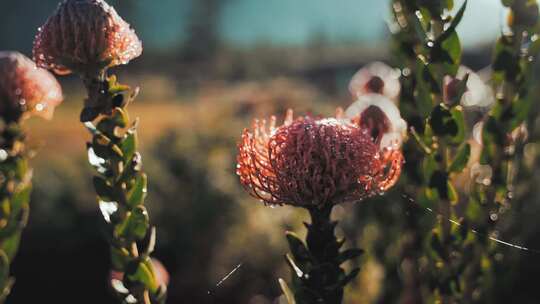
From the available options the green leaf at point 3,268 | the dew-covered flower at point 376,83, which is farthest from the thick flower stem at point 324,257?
the dew-covered flower at point 376,83

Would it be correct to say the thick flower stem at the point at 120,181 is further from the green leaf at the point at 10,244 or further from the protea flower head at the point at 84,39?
the green leaf at the point at 10,244

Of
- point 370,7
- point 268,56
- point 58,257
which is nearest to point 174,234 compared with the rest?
point 58,257

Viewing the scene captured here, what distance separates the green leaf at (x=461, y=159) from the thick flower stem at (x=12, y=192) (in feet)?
3.51

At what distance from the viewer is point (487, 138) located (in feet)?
4.93

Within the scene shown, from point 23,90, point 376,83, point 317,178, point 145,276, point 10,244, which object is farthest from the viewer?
point 376,83

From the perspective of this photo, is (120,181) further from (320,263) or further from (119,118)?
(320,263)

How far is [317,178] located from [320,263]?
184 millimetres

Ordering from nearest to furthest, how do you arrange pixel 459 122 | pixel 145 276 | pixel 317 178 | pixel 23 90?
pixel 317 178, pixel 145 276, pixel 459 122, pixel 23 90

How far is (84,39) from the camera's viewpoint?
3.79 ft

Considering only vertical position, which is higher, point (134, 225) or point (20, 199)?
point (134, 225)

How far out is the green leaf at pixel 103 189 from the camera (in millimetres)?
1177

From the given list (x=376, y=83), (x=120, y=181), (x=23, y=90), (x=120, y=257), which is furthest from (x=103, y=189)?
(x=376, y=83)

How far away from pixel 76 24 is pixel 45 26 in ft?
0.29

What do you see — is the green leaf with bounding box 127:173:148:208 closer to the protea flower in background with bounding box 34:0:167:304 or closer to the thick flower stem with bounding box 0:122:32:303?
the protea flower in background with bounding box 34:0:167:304
